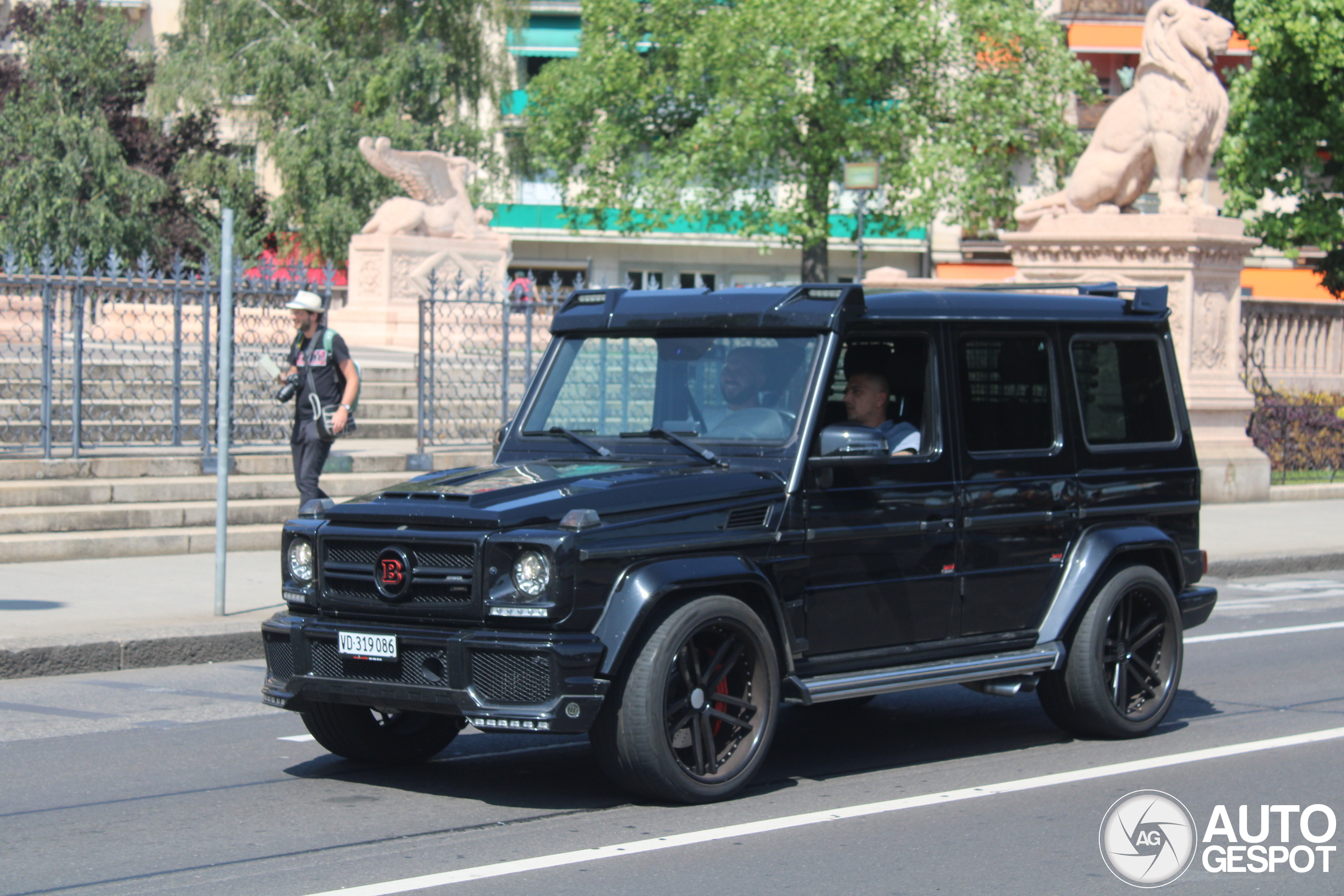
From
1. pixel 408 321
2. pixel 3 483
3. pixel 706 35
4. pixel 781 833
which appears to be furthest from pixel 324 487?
pixel 706 35

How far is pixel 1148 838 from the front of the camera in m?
5.79

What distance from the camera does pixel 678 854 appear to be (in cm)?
544

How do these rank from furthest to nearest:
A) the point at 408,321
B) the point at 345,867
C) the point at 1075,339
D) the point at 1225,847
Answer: the point at 408,321 → the point at 1075,339 → the point at 1225,847 → the point at 345,867

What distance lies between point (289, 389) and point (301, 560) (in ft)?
19.3

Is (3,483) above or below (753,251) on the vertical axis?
below

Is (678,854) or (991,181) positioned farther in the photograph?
(991,181)

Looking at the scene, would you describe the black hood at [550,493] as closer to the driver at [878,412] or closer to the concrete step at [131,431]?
the driver at [878,412]

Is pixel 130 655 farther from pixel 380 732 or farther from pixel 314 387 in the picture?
pixel 380 732

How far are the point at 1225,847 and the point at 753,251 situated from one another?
51953 mm

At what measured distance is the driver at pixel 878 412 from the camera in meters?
6.80

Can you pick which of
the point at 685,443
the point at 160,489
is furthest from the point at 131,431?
the point at 685,443

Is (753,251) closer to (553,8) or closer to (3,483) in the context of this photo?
(553,8)

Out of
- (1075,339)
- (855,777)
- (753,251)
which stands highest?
(753,251)

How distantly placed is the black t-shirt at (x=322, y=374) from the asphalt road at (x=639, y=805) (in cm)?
351
